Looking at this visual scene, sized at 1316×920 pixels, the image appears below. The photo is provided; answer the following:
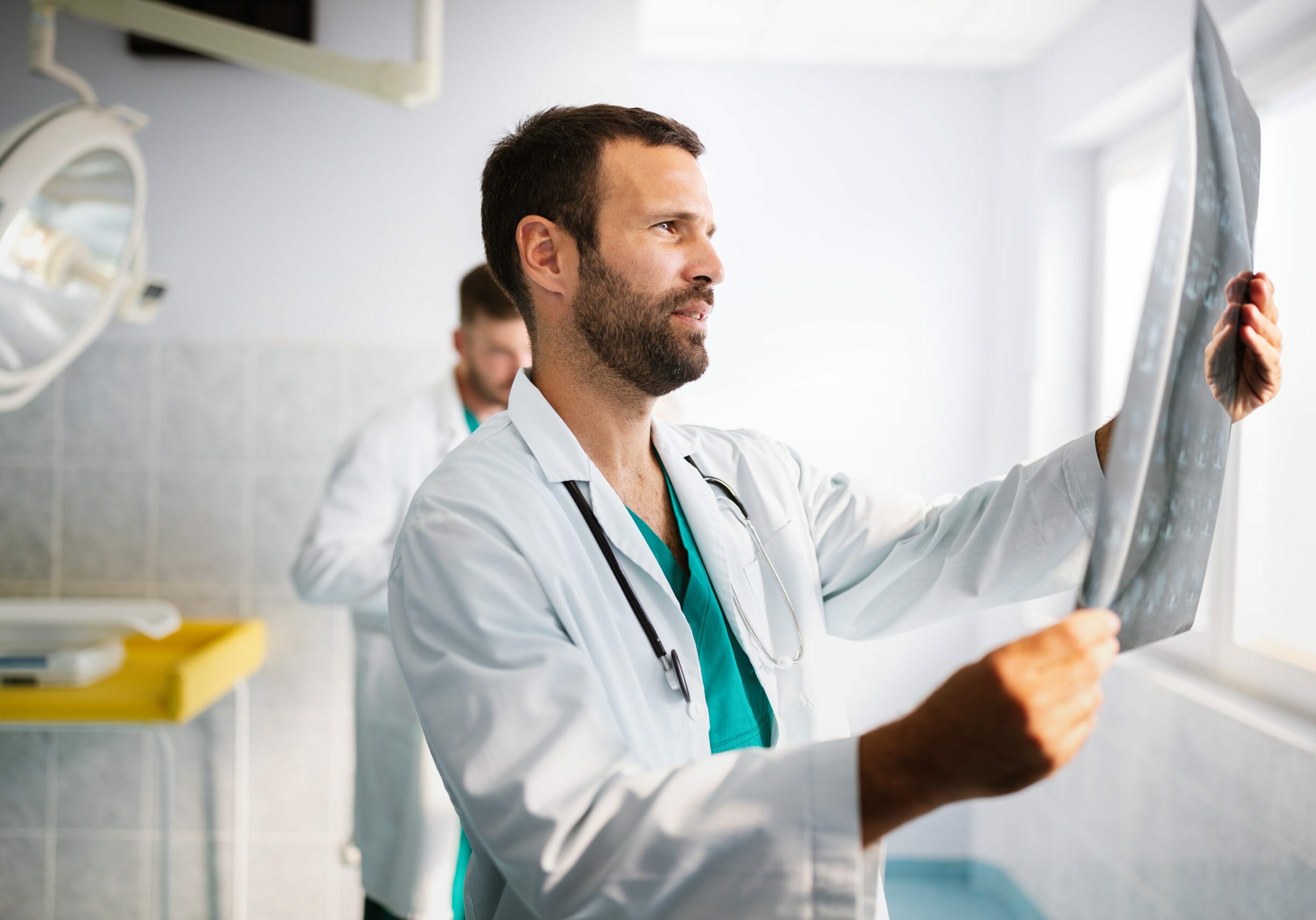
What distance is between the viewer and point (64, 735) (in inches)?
98.4

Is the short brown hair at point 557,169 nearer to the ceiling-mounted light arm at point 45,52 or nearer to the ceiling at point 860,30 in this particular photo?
the ceiling-mounted light arm at point 45,52

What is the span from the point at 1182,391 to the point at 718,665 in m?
0.53

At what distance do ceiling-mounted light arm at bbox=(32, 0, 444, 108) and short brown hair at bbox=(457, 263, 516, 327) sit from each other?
1.32ft

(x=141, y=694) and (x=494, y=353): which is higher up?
(x=494, y=353)

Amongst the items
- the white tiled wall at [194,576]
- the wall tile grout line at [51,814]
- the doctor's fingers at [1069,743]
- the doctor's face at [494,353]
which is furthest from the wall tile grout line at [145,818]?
the doctor's fingers at [1069,743]

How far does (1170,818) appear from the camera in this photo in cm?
218

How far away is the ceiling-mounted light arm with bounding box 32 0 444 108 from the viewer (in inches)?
55.8

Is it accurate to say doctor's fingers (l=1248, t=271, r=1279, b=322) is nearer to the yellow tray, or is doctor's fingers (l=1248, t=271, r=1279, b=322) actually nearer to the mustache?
the mustache

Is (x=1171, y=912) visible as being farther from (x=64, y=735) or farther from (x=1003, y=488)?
(x=64, y=735)

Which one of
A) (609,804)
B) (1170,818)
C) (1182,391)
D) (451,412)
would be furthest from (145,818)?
Result: (1182,391)

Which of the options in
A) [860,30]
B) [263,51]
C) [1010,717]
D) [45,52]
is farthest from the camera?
[860,30]

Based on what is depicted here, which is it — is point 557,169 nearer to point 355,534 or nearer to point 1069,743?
point 1069,743

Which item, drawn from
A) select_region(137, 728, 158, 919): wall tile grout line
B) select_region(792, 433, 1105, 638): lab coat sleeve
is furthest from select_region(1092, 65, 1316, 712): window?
select_region(137, 728, 158, 919): wall tile grout line

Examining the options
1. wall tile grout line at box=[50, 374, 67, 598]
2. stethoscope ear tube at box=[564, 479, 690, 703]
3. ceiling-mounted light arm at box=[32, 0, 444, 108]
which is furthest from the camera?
wall tile grout line at box=[50, 374, 67, 598]
